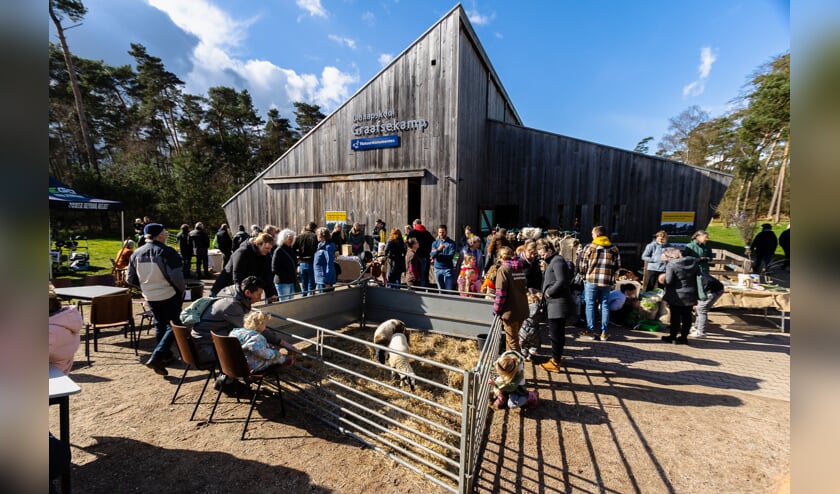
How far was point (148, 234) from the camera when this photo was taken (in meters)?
4.65

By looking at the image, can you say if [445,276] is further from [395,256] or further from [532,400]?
[532,400]

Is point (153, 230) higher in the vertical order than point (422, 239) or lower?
higher

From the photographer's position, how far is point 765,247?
10.7 m

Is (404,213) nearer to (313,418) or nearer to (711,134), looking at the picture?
(313,418)

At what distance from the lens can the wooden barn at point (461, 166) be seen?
11.6 meters

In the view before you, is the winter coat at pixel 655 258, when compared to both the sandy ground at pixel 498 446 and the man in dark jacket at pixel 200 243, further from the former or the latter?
the man in dark jacket at pixel 200 243

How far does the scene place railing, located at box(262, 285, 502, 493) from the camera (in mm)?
2895

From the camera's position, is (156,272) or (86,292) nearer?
(156,272)

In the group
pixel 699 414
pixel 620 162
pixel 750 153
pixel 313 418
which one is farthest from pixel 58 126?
pixel 750 153

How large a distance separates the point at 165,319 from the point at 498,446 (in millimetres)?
4901

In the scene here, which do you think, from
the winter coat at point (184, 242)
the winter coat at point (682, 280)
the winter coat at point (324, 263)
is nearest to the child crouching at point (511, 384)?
the winter coat at point (682, 280)

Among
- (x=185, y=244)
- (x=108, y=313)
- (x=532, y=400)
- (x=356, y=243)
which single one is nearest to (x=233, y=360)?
(x=532, y=400)

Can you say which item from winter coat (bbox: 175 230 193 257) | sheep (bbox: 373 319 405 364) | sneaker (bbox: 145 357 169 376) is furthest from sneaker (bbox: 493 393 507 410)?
winter coat (bbox: 175 230 193 257)

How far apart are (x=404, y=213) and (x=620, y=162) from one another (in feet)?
25.8
